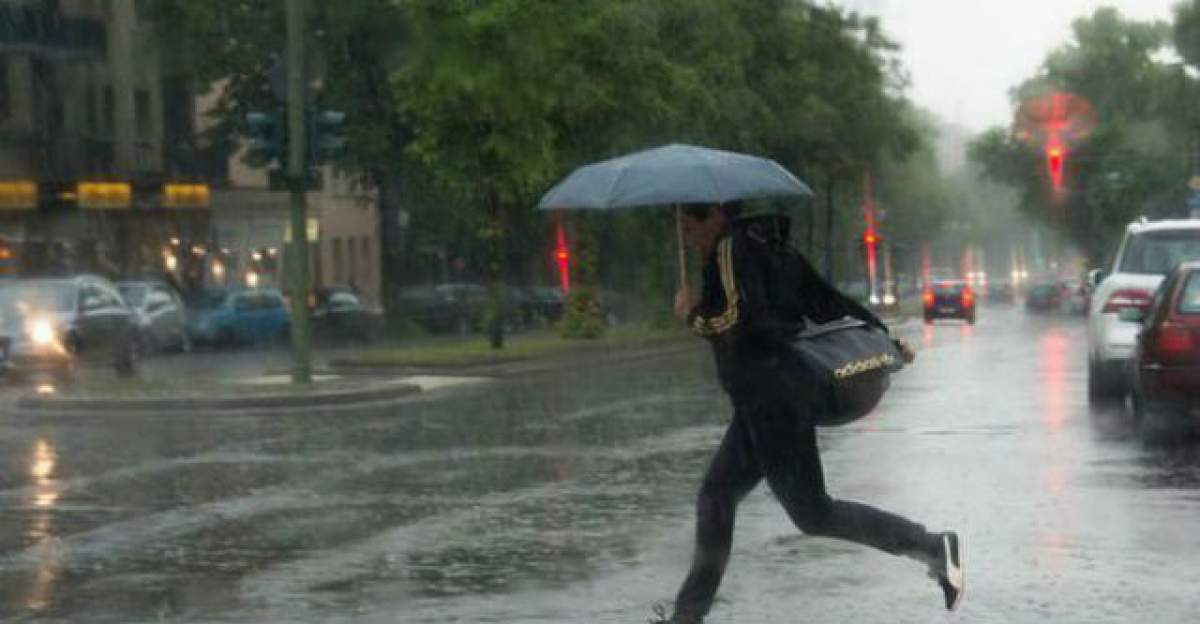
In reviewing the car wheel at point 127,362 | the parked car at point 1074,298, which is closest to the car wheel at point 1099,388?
the car wheel at point 127,362

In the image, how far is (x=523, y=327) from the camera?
75938 millimetres

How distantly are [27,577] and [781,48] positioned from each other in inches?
2046

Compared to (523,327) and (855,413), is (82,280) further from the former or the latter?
(523,327)

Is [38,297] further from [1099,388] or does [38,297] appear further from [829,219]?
[829,219]

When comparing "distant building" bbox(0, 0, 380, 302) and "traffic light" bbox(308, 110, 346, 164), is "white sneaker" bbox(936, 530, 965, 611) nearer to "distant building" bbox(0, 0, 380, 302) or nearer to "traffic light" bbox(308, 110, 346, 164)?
"traffic light" bbox(308, 110, 346, 164)

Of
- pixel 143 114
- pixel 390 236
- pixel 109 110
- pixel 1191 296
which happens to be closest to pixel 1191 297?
pixel 1191 296

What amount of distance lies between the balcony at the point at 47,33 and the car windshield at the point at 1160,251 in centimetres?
3937

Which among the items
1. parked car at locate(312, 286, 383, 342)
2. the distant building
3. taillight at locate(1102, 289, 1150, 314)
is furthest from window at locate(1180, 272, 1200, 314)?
parked car at locate(312, 286, 383, 342)

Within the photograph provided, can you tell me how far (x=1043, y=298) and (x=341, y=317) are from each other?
53324mm

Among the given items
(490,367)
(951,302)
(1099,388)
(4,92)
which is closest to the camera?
(1099,388)

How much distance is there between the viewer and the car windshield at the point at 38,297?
36.5 metres

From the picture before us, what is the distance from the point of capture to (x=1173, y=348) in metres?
19.0

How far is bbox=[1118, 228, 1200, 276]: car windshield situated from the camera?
23234 millimetres

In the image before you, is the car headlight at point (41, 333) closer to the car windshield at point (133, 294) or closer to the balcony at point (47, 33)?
the car windshield at point (133, 294)
